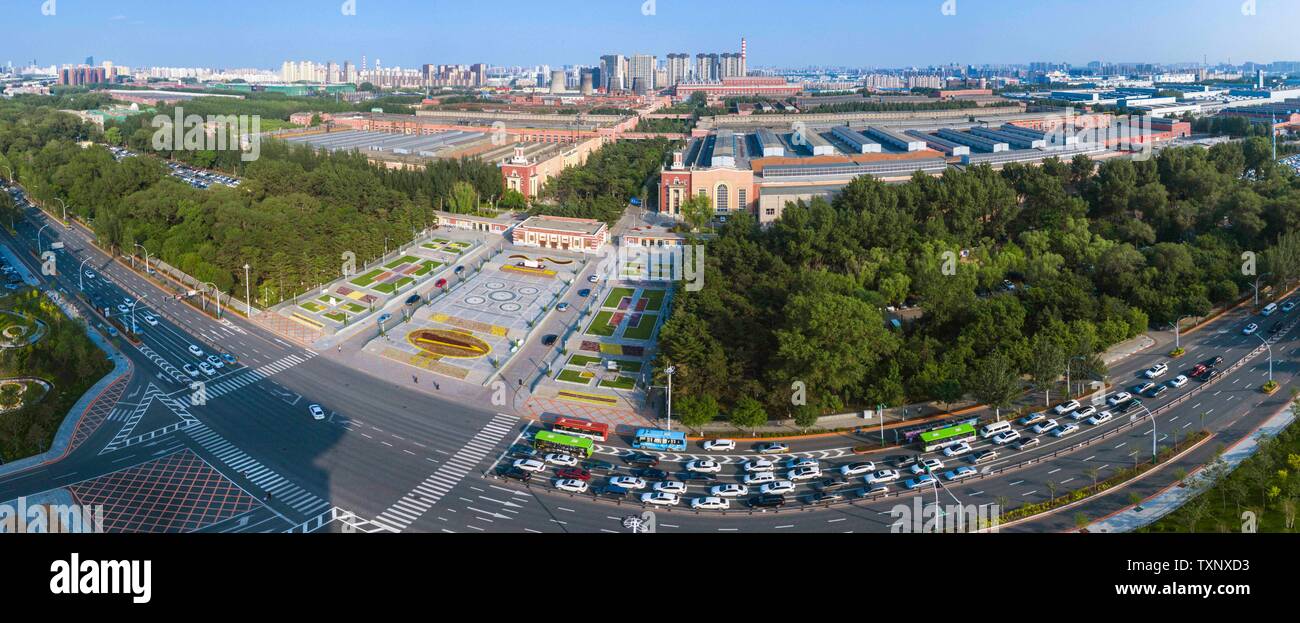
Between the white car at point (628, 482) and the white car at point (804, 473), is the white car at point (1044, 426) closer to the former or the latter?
the white car at point (804, 473)

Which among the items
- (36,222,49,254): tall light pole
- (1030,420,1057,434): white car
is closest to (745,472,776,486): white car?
(1030,420,1057,434): white car

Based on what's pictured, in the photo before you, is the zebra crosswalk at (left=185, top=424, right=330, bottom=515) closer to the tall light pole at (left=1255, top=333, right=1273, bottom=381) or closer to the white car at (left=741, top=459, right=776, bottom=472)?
the white car at (left=741, top=459, right=776, bottom=472)

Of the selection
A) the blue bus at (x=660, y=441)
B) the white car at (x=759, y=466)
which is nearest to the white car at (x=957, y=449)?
the white car at (x=759, y=466)

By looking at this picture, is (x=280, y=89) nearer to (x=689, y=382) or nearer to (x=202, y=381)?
(x=202, y=381)

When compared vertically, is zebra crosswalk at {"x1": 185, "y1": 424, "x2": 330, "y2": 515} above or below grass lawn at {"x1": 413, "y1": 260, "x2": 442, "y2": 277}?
below

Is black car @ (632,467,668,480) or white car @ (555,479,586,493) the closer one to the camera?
white car @ (555,479,586,493)

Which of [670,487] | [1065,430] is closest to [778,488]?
[670,487]

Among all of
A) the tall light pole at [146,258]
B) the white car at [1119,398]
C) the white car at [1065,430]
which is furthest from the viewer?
the tall light pole at [146,258]
